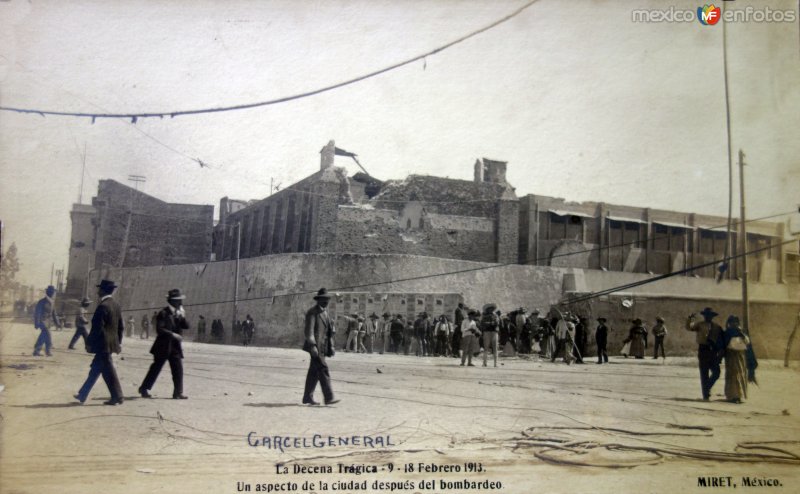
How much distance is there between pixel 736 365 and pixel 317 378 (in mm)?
5339

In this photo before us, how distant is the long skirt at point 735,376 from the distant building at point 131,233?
23.4ft

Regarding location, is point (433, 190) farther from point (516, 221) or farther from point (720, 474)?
point (720, 474)

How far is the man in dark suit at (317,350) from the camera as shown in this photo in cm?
614

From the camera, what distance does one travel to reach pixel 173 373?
5.94 m

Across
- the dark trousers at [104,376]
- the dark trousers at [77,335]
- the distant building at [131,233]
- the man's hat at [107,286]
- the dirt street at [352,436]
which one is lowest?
the dirt street at [352,436]

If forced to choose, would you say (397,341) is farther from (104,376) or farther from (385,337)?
(104,376)

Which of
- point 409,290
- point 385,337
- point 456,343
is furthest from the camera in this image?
point 409,290

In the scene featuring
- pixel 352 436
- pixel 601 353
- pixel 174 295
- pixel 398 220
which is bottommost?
pixel 352 436

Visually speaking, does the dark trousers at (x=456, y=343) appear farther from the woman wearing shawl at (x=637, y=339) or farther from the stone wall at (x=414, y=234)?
the stone wall at (x=414, y=234)

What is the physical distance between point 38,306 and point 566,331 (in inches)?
366

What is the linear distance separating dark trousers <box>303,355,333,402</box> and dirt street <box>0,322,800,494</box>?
0.16 metres

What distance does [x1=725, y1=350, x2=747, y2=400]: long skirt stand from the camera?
724 cm

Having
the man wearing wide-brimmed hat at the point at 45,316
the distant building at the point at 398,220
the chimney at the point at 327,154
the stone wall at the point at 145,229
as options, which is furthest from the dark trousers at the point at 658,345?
the man wearing wide-brimmed hat at the point at 45,316

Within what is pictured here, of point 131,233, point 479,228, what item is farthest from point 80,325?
point 479,228
